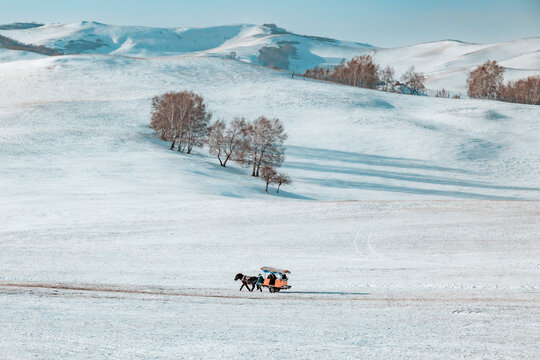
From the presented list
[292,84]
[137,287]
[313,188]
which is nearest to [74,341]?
[137,287]

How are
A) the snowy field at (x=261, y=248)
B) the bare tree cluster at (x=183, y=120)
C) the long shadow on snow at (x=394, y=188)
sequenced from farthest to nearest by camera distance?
the bare tree cluster at (x=183, y=120)
the long shadow on snow at (x=394, y=188)
the snowy field at (x=261, y=248)

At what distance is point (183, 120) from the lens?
74312mm

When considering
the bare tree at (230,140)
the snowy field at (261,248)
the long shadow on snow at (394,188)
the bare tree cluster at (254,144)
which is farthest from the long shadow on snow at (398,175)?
the bare tree at (230,140)

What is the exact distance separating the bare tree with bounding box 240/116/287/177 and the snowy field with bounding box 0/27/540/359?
243 cm

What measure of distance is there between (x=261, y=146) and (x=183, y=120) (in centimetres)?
1603

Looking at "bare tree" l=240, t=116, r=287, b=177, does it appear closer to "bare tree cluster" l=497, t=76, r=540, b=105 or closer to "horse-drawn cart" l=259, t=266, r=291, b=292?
"horse-drawn cart" l=259, t=266, r=291, b=292

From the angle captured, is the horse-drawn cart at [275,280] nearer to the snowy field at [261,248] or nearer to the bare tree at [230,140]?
the snowy field at [261,248]

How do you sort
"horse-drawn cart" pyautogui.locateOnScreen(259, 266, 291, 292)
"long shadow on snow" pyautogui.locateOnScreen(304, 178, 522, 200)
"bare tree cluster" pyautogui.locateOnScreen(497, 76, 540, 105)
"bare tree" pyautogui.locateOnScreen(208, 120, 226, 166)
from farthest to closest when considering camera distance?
"bare tree cluster" pyautogui.locateOnScreen(497, 76, 540, 105), "bare tree" pyautogui.locateOnScreen(208, 120, 226, 166), "long shadow on snow" pyautogui.locateOnScreen(304, 178, 522, 200), "horse-drawn cart" pyautogui.locateOnScreen(259, 266, 291, 292)

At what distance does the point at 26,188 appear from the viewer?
42.6 m

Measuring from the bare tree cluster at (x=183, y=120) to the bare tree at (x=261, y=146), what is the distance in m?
10.8

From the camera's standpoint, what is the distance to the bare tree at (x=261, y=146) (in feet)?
210

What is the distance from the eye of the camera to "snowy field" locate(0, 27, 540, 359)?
10.2 meters

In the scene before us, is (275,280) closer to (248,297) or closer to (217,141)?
(248,297)

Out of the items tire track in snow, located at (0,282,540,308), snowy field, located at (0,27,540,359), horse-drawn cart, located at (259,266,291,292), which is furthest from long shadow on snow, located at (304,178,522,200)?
tire track in snow, located at (0,282,540,308)
